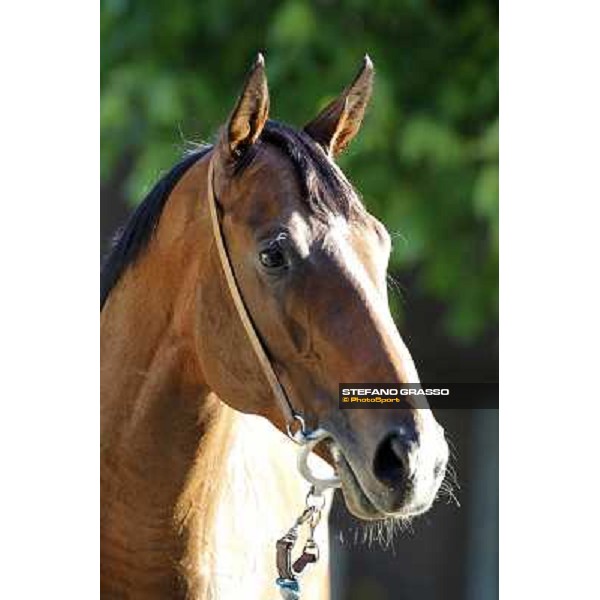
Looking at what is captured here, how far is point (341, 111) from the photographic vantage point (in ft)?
5.88

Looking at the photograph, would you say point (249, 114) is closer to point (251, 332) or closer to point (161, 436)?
point (251, 332)

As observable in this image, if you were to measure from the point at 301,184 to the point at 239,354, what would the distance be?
25 cm

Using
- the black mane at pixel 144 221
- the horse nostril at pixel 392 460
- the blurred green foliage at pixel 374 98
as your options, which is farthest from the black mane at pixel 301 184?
the blurred green foliage at pixel 374 98

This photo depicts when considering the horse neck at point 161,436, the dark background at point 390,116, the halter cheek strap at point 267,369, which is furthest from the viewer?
the dark background at point 390,116

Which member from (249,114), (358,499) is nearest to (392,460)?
(358,499)

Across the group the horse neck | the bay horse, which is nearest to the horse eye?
the bay horse

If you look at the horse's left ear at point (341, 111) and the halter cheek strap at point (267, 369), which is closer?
the halter cheek strap at point (267, 369)

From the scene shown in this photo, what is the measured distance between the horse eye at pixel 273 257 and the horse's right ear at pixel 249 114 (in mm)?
172

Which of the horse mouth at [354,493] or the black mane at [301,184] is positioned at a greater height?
the black mane at [301,184]

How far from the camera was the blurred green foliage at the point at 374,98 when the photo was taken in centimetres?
232

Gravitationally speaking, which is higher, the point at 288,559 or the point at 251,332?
the point at 251,332

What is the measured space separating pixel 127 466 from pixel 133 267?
0.31 meters

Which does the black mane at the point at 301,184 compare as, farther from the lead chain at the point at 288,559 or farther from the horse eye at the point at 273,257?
the lead chain at the point at 288,559
